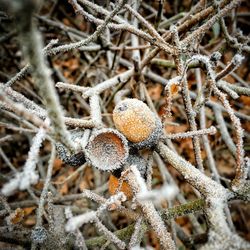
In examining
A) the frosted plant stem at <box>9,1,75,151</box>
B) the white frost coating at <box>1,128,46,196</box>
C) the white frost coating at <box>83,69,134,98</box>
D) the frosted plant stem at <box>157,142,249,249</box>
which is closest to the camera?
the frosted plant stem at <box>9,1,75,151</box>

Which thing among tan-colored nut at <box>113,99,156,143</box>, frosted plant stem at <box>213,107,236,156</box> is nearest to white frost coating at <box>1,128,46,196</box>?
tan-colored nut at <box>113,99,156,143</box>

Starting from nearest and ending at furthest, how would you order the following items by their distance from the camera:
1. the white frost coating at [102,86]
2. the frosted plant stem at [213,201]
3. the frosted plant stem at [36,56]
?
the frosted plant stem at [36,56]
the frosted plant stem at [213,201]
the white frost coating at [102,86]

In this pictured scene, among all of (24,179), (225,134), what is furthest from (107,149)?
(225,134)

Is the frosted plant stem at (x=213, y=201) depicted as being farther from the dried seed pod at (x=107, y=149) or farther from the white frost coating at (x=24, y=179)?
the white frost coating at (x=24, y=179)

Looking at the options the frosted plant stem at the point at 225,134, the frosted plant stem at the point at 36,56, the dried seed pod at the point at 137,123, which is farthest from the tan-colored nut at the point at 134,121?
the frosted plant stem at the point at 225,134

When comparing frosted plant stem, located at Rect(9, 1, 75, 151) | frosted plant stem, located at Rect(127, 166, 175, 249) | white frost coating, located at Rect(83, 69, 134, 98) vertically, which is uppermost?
white frost coating, located at Rect(83, 69, 134, 98)

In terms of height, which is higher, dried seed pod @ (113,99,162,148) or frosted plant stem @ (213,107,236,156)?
frosted plant stem @ (213,107,236,156)

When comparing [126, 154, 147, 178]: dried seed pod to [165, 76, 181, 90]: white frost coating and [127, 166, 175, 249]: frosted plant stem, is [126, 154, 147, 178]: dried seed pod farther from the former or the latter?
[165, 76, 181, 90]: white frost coating

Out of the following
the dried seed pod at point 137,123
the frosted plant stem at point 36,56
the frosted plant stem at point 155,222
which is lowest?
the frosted plant stem at point 155,222
